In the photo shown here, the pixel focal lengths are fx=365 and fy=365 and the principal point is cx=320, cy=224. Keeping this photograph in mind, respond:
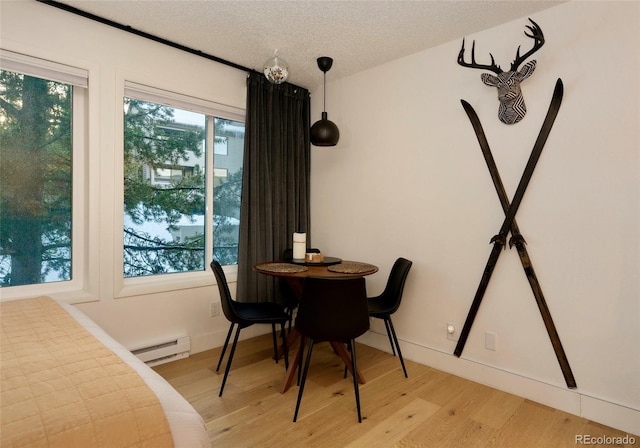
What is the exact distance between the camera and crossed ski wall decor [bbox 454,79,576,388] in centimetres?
229

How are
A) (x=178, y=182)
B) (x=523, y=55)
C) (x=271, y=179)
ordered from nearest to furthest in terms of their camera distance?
1. (x=523, y=55)
2. (x=178, y=182)
3. (x=271, y=179)

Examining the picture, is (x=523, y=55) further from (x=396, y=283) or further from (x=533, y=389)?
(x=533, y=389)

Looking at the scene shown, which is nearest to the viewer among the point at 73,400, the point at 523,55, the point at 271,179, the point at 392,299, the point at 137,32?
the point at 73,400

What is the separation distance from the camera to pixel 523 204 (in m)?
2.46

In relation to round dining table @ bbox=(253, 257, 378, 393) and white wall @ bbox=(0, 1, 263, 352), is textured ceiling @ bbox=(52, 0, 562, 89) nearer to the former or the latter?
white wall @ bbox=(0, 1, 263, 352)

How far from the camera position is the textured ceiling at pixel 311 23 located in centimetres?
236

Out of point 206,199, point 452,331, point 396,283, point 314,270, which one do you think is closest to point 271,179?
point 206,199

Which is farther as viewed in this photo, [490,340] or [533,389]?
[490,340]

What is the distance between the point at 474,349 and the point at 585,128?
1.65m

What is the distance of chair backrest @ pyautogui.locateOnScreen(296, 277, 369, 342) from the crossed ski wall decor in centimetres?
100

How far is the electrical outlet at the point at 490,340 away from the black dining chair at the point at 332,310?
1.06 meters

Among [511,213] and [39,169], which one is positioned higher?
[39,169]

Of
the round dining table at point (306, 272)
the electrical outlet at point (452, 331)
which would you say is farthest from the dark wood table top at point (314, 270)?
the electrical outlet at point (452, 331)

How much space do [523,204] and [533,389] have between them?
4.01 feet
